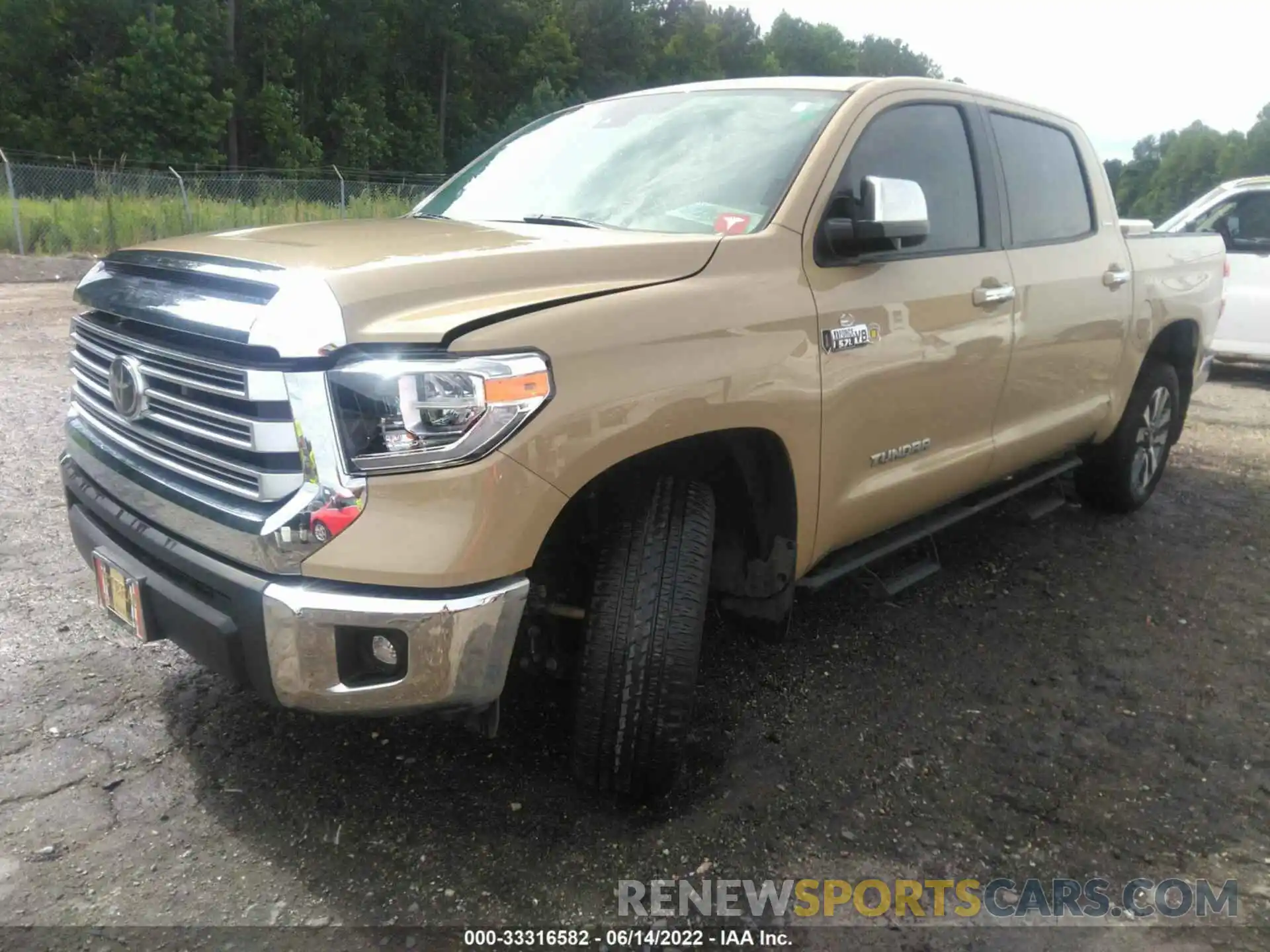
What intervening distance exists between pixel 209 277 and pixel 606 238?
950 mm

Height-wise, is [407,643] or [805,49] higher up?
[805,49]

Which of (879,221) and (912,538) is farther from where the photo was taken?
(912,538)

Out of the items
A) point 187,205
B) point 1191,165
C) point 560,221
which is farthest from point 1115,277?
point 1191,165

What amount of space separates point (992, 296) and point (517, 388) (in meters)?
2.08

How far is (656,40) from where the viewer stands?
68188 mm

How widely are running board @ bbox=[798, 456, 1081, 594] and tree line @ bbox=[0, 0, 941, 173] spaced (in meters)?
33.5

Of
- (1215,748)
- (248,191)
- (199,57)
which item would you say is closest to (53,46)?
(199,57)

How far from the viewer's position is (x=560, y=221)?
9.52 ft

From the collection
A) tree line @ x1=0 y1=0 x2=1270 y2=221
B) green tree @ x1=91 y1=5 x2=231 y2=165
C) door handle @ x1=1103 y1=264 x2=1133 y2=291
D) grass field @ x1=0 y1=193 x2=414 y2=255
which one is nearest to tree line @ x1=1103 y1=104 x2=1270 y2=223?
tree line @ x1=0 y1=0 x2=1270 y2=221

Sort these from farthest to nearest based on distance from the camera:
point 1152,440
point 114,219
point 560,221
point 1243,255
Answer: point 114,219
point 1243,255
point 1152,440
point 560,221

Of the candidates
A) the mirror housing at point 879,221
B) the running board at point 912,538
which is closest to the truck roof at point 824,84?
the mirror housing at point 879,221

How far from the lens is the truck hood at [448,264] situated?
1985 mm

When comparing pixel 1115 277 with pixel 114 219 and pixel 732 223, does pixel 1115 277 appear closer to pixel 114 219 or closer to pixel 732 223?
pixel 732 223

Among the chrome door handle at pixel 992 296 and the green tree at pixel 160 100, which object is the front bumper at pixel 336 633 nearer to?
the chrome door handle at pixel 992 296
